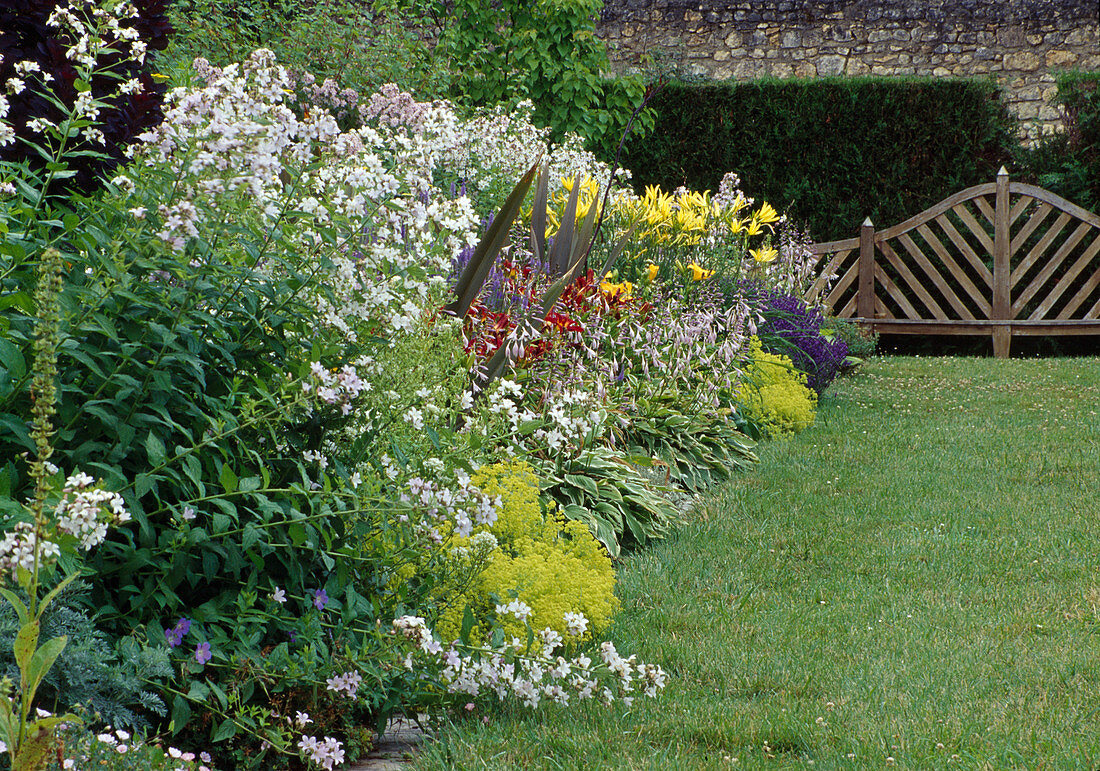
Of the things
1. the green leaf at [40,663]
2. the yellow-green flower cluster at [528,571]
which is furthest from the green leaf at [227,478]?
the yellow-green flower cluster at [528,571]

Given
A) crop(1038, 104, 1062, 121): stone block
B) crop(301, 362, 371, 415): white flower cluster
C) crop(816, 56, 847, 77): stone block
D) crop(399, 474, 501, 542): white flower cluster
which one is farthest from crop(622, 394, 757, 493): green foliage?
crop(1038, 104, 1062, 121): stone block

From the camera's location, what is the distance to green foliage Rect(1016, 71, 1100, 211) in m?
10.3

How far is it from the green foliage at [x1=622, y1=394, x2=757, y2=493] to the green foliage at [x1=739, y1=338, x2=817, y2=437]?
39 centimetres

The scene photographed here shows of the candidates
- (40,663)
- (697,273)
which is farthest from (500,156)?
(40,663)

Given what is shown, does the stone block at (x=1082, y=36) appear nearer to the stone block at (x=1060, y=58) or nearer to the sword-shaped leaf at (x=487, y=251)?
the stone block at (x=1060, y=58)

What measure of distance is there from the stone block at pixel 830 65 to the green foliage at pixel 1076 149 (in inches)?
99.6

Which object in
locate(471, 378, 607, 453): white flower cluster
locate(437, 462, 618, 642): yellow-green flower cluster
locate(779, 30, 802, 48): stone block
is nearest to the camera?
locate(437, 462, 618, 642): yellow-green flower cluster

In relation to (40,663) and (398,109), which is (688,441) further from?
(40,663)

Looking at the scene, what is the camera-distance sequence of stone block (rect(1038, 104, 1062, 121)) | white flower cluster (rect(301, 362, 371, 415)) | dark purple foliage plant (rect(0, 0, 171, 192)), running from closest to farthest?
1. white flower cluster (rect(301, 362, 371, 415))
2. dark purple foliage plant (rect(0, 0, 171, 192))
3. stone block (rect(1038, 104, 1062, 121))

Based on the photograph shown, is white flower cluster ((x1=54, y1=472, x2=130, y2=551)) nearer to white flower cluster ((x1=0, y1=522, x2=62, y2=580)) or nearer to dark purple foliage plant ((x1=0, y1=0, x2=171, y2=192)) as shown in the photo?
white flower cluster ((x1=0, y1=522, x2=62, y2=580))

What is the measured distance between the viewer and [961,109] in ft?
35.2

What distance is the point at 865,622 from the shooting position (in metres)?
3.21

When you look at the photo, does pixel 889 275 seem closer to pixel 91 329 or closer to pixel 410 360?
pixel 410 360

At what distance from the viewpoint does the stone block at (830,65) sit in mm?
12172
